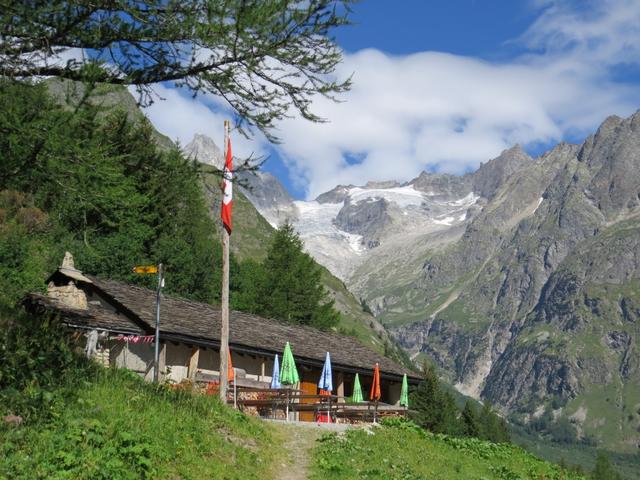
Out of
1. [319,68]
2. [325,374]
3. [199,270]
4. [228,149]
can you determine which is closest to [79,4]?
[319,68]

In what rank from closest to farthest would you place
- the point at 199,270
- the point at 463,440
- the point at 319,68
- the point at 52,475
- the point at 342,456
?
the point at 52,475
the point at 319,68
the point at 342,456
the point at 463,440
the point at 199,270

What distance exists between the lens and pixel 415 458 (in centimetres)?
1900

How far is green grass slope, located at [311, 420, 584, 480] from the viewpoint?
16.6m

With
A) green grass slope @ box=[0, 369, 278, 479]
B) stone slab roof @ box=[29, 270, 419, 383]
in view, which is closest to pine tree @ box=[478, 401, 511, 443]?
stone slab roof @ box=[29, 270, 419, 383]

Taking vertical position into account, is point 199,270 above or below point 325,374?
above

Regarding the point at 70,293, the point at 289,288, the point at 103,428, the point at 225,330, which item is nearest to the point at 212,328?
the point at 70,293

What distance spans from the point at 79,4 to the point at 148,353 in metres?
18.1

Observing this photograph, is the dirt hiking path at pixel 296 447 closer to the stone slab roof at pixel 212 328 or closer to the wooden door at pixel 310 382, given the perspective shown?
the stone slab roof at pixel 212 328

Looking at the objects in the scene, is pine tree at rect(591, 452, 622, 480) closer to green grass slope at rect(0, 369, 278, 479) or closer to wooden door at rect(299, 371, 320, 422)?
wooden door at rect(299, 371, 320, 422)

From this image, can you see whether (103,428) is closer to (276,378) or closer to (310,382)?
(276,378)

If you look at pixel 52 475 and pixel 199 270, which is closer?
pixel 52 475

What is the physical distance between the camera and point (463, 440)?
23.8 m

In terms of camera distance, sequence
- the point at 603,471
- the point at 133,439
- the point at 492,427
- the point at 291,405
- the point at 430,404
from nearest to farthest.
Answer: the point at 133,439
the point at 291,405
the point at 430,404
the point at 603,471
the point at 492,427

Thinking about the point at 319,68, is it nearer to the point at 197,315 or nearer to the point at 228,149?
the point at 228,149
